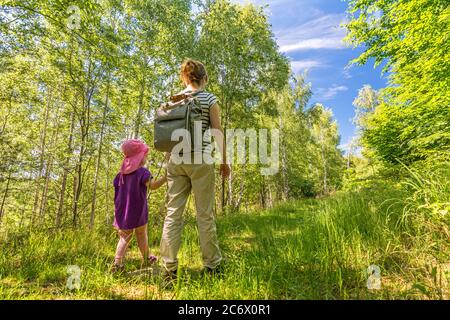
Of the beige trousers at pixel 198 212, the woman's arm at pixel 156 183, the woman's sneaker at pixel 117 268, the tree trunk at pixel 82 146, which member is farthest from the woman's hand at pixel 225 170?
the tree trunk at pixel 82 146

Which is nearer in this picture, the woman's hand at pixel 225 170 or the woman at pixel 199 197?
the woman at pixel 199 197

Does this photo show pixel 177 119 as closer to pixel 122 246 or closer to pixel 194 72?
pixel 194 72

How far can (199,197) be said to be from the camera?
2.33 metres

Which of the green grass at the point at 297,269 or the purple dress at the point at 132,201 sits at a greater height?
the purple dress at the point at 132,201

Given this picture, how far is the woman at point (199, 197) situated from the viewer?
7.52ft

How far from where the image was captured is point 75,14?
12.4 feet

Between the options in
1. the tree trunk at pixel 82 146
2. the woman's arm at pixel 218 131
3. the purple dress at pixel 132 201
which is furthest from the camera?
the tree trunk at pixel 82 146

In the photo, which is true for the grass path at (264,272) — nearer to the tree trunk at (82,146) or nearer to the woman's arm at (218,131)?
the woman's arm at (218,131)

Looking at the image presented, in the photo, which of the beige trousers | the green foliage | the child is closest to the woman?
the beige trousers

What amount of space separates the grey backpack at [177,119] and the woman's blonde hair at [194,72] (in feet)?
0.77

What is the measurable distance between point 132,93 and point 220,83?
13.5 feet

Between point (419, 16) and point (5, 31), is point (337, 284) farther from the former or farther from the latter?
point (5, 31)

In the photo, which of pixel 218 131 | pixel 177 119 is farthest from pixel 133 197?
pixel 218 131
